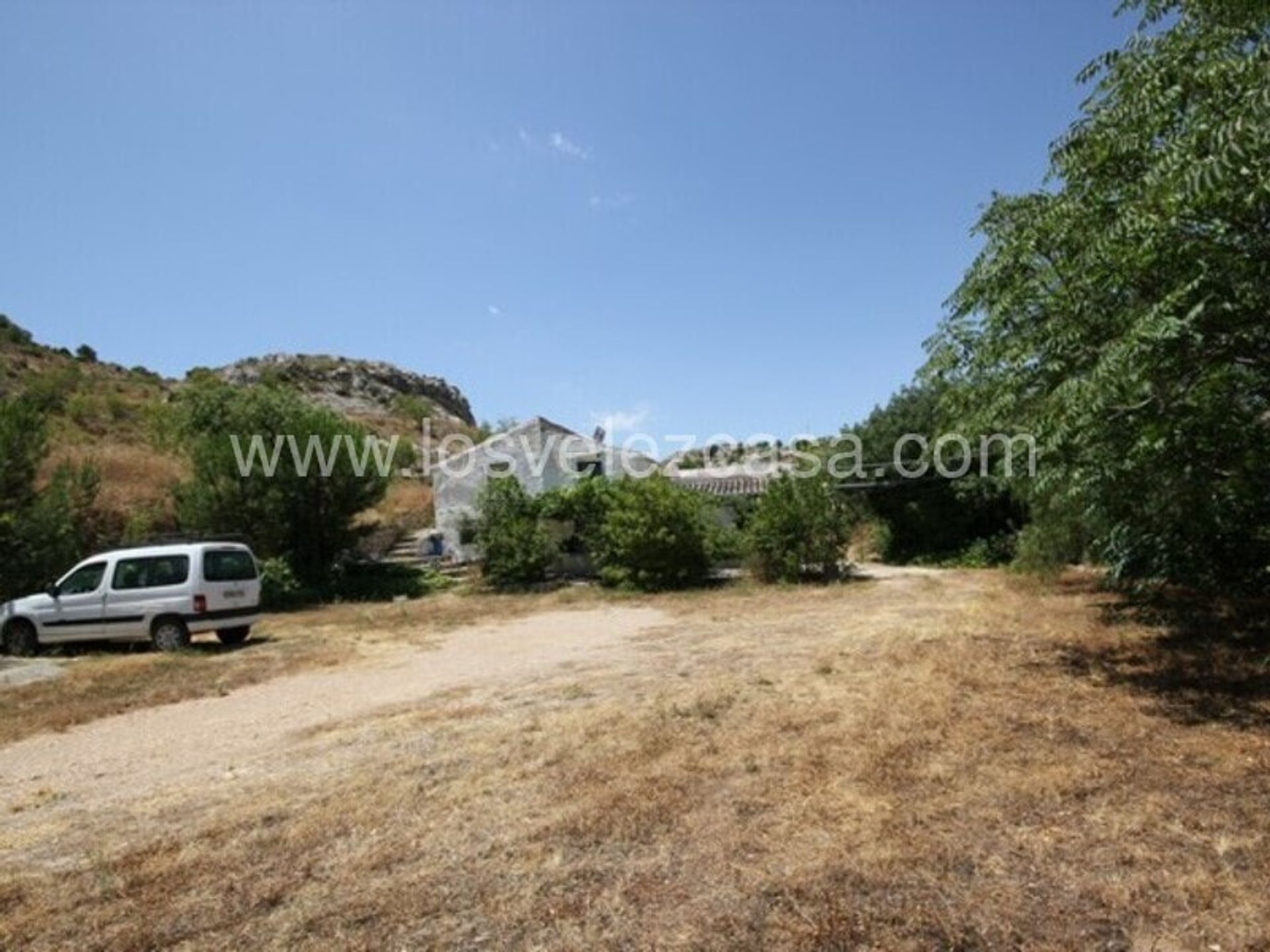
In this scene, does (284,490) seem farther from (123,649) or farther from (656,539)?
(656,539)

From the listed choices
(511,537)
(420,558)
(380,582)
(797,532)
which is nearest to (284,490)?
(380,582)

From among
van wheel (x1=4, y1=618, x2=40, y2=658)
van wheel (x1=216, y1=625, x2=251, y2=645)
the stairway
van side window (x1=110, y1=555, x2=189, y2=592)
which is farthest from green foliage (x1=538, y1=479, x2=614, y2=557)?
van wheel (x1=4, y1=618, x2=40, y2=658)

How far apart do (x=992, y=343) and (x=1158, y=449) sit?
171 centimetres

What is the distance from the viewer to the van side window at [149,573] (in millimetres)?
11562

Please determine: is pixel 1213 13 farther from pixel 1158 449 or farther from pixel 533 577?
pixel 533 577

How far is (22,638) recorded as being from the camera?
38.3ft

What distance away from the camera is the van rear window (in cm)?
1170

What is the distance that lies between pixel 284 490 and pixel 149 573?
29.9ft

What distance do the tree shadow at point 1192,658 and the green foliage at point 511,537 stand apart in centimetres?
1352

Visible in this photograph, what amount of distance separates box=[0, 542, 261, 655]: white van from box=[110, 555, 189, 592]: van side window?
0.01m

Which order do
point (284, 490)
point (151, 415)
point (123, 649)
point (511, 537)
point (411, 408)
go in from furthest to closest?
1. point (411, 408)
2. point (151, 415)
3. point (284, 490)
4. point (511, 537)
5. point (123, 649)

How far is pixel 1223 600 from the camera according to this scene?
10562 millimetres

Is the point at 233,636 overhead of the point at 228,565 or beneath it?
beneath

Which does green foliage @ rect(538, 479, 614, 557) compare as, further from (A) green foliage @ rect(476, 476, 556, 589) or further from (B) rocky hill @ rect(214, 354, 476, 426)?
(B) rocky hill @ rect(214, 354, 476, 426)
